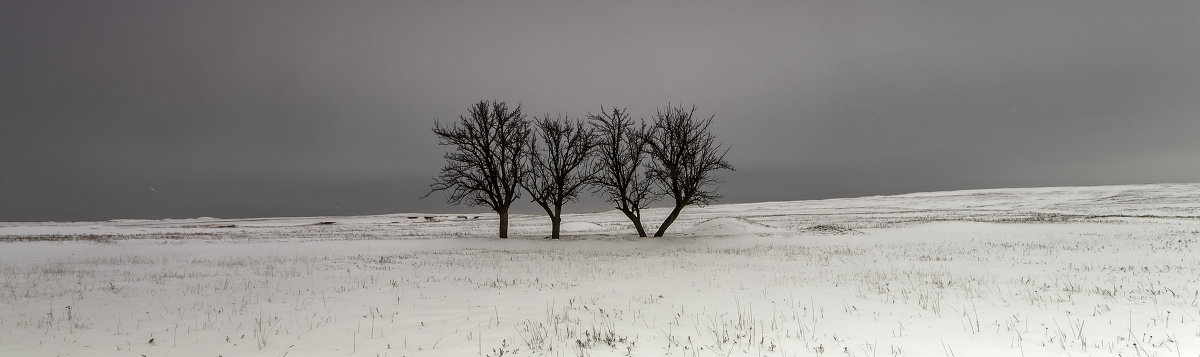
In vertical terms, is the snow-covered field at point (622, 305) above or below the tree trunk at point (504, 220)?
below

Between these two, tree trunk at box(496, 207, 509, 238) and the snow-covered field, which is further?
tree trunk at box(496, 207, 509, 238)

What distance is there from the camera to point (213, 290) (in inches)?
475

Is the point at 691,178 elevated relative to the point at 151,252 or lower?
elevated

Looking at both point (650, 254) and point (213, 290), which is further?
point (650, 254)

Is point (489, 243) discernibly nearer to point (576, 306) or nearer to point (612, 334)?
point (576, 306)

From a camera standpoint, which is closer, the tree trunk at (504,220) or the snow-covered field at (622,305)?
the snow-covered field at (622,305)

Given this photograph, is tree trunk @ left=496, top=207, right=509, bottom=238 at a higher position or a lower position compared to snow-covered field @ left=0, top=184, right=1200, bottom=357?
higher

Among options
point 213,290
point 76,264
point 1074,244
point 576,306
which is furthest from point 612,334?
point 1074,244

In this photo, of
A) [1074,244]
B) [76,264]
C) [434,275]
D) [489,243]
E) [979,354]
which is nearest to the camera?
[979,354]

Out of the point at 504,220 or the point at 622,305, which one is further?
the point at 504,220

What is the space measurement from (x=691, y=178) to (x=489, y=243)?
1206 centimetres

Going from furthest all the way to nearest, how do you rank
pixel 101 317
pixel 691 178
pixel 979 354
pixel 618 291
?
pixel 691 178 < pixel 618 291 < pixel 101 317 < pixel 979 354

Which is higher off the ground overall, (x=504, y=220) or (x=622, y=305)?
(x=504, y=220)

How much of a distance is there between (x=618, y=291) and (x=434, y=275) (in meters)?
5.79
